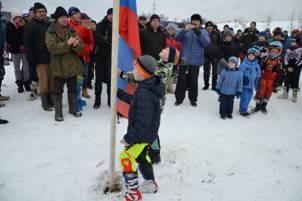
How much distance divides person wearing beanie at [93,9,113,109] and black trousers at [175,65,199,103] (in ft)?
6.64

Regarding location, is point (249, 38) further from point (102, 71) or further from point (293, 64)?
point (102, 71)

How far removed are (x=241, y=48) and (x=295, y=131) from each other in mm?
5103

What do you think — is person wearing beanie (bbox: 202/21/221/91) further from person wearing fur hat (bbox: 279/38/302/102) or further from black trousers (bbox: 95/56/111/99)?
black trousers (bbox: 95/56/111/99)

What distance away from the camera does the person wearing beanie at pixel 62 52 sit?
5.39 meters

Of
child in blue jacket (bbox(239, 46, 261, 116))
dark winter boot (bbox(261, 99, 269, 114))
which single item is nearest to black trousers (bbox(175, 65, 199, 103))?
child in blue jacket (bbox(239, 46, 261, 116))

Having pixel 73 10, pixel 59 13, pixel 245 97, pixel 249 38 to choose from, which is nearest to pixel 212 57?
pixel 249 38

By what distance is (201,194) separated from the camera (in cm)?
364

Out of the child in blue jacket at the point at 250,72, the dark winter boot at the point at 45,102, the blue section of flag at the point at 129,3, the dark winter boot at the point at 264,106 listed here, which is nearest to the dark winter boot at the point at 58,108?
the dark winter boot at the point at 45,102

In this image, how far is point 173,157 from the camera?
4570mm

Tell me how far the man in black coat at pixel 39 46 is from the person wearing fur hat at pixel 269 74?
557 cm

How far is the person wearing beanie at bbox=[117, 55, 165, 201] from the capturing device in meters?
3.07

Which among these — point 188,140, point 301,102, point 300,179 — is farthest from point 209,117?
point 301,102

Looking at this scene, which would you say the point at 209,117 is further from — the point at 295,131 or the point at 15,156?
the point at 15,156

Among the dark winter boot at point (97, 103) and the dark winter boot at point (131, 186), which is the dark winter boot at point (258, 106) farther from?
the dark winter boot at point (131, 186)
